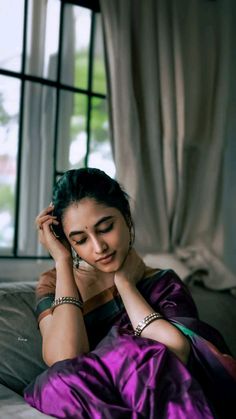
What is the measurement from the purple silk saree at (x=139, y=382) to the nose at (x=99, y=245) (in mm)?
222

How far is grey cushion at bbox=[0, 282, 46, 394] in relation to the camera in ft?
4.85

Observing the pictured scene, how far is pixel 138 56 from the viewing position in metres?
2.45

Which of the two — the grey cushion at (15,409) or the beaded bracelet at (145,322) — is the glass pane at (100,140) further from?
the grey cushion at (15,409)

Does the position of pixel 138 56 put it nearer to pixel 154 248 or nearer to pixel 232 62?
pixel 232 62

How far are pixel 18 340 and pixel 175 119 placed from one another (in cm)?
136

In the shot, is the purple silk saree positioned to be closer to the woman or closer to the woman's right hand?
the woman

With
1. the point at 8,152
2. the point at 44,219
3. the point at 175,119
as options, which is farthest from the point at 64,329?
the point at 175,119

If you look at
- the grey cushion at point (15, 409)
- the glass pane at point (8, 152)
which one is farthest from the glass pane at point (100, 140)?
the grey cushion at point (15, 409)

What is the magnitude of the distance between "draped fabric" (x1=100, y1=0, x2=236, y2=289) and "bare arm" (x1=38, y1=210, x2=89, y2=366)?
3.01ft

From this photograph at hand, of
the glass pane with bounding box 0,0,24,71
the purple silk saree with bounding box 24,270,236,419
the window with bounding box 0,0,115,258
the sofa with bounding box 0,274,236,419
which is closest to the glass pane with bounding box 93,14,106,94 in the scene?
the window with bounding box 0,0,115,258

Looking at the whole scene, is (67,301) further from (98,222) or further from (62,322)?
(98,222)

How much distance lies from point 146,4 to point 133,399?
6.14ft

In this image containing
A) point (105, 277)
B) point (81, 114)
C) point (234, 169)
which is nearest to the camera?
point (105, 277)

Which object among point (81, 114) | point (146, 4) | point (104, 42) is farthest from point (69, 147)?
point (146, 4)
